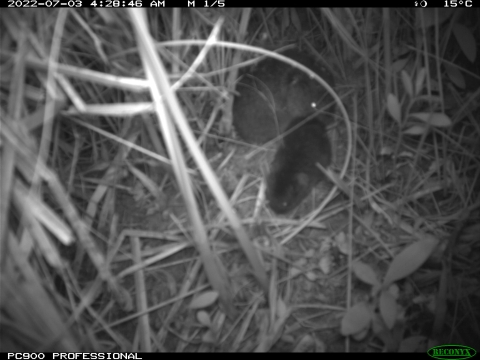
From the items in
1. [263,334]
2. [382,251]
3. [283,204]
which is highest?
[283,204]

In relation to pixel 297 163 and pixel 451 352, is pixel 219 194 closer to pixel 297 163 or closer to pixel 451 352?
pixel 297 163

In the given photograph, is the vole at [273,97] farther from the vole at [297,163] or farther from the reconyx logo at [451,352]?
the reconyx logo at [451,352]

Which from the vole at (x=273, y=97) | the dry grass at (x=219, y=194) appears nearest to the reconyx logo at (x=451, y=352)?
the dry grass at (x=219, y=194)

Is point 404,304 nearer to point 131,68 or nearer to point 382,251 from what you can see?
point 382,251

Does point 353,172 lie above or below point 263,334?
above

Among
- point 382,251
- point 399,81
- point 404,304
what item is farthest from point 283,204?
point 399,81

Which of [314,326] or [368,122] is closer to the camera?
[314,326]

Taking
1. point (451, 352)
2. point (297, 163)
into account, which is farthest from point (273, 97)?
point (451, 352)
